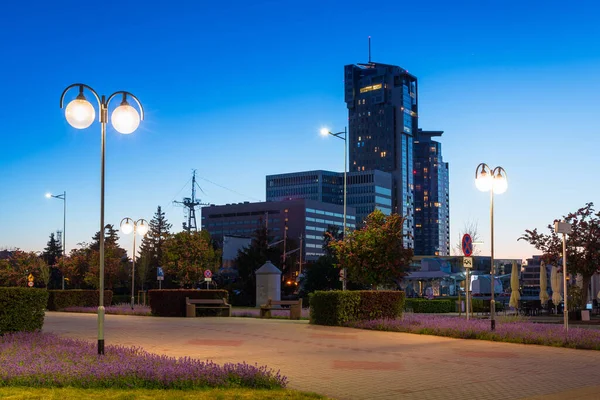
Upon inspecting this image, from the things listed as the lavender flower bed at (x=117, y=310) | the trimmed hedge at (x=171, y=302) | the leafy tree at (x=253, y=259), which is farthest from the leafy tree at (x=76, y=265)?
the trimmed hedge at (x=171, y=302)

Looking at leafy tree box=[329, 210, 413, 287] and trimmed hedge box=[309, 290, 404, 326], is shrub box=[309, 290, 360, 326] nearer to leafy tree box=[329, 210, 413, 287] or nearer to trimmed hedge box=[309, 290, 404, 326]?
trimmed hedge box=[309, 290, 404, 326]

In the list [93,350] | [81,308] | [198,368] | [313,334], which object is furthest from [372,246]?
[81,308]

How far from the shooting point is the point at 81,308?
137ft

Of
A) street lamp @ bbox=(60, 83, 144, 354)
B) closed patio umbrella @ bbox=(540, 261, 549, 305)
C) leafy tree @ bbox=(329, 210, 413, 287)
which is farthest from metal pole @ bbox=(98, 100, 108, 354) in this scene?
closed patio umbrella @ bbox=(540, 261, 549, 305)

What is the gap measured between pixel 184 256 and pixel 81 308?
383 inches

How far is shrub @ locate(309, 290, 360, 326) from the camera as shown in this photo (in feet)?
81.2

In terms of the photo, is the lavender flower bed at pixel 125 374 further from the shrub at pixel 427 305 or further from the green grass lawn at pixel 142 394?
the shrub at pixel 427 305

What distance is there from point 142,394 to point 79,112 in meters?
5.13

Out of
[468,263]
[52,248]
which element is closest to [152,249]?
[52,248]

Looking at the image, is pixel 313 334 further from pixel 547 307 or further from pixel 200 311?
pixel 547 307

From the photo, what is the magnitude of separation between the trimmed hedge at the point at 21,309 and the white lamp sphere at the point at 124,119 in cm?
773

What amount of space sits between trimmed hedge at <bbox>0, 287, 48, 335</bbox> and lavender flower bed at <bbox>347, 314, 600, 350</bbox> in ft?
35.8

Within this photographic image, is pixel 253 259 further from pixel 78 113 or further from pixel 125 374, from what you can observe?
pixel 125 374

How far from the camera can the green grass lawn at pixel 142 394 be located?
344 inches
